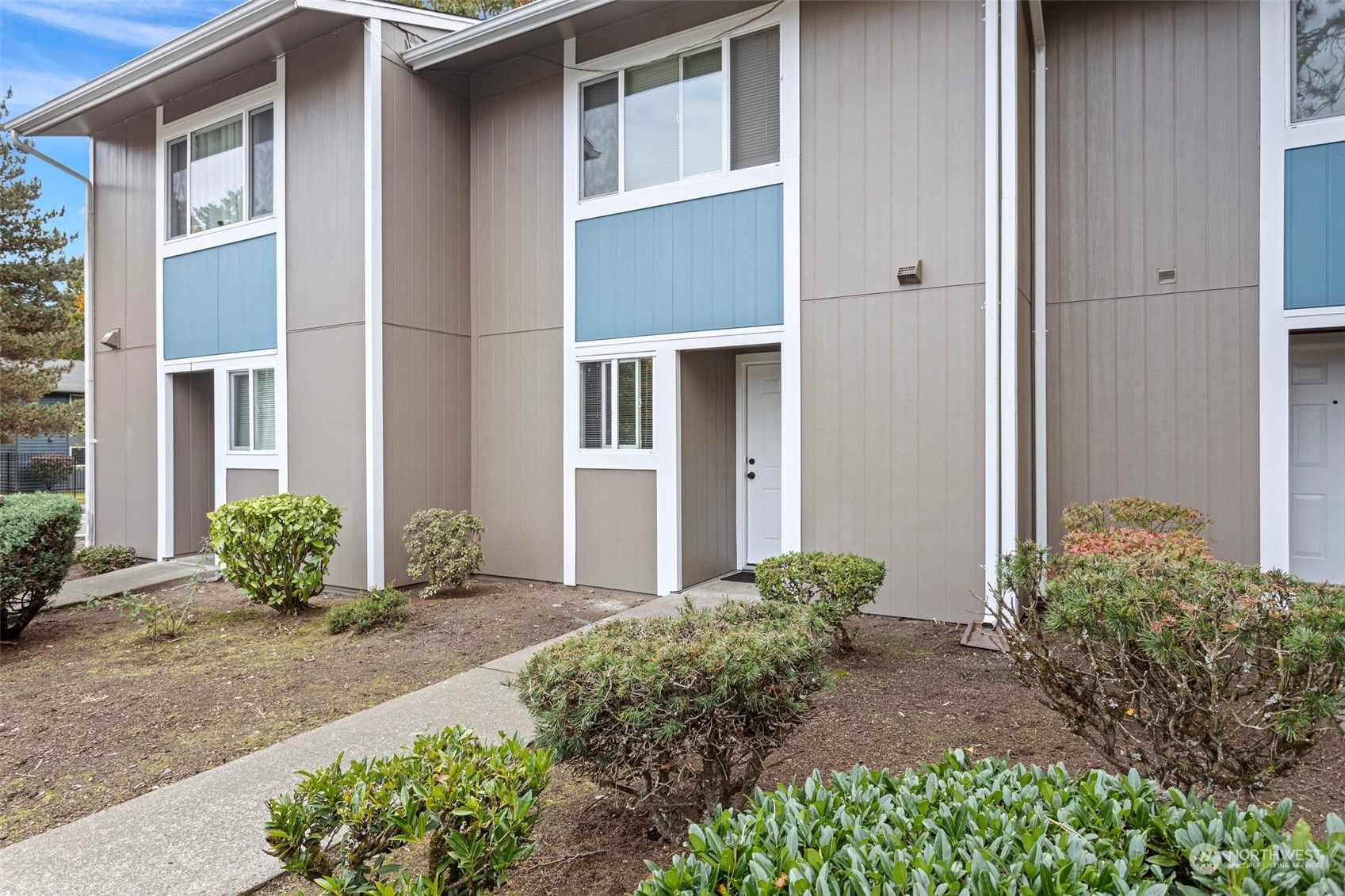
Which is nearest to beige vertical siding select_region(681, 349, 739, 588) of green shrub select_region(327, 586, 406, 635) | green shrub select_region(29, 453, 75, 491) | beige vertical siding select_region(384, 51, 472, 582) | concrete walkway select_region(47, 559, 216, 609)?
green shrub select_region(327, 586, 406, 635)

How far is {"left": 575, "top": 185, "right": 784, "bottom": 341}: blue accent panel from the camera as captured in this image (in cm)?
670

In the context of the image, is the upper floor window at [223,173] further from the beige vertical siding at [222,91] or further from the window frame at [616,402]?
the window frame at [616,402]

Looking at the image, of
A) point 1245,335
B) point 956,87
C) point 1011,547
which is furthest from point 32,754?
point 1245,335

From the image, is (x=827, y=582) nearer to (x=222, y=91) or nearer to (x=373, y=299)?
(x=373, y=299)

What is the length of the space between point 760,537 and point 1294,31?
19.4ft

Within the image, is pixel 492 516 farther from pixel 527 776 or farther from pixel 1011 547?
pixel 527 776

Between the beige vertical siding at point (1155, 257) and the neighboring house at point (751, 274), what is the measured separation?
0.9 inches

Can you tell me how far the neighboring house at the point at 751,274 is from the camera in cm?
581

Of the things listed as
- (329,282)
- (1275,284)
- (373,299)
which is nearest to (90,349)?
(329,282)

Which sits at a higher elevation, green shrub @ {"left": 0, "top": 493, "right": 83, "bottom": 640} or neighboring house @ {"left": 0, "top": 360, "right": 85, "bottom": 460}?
neighboring house @ {"left": 0, "top": 360, "right": 85, "bottom": 460}

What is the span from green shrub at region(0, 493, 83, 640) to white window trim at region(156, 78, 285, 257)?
3781 millimetres

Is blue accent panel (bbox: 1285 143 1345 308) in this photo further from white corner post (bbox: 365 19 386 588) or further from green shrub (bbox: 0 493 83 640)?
green shrub (bbox: 0 493 83 640)

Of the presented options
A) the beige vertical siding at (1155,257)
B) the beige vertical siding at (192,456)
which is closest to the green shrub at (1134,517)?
the beige vertical siding at (1155,257)

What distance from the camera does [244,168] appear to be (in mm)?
8711
